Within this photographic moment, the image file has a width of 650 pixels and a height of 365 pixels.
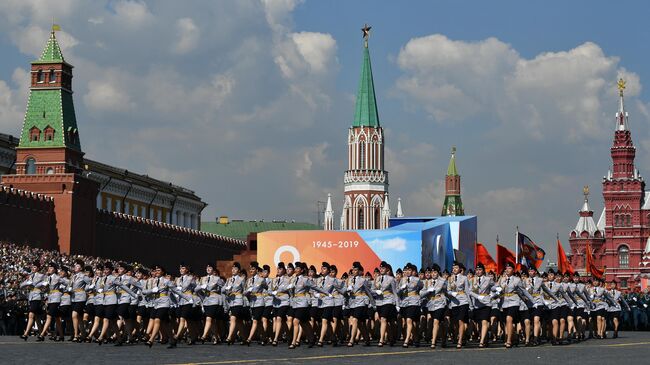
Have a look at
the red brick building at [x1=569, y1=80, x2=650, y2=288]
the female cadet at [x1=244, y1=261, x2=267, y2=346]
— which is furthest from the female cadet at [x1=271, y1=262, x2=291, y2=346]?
the red brick building at [x1=569, y1=80, x2=650, y2=288]

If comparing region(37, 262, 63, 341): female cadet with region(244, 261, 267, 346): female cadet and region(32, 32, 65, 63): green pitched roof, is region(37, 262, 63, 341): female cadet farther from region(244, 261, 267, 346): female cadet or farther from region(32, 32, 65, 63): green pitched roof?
region(32, 32, 65, 63): green pitched roof

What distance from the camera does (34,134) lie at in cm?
7706

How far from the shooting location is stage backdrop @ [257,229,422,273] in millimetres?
44406

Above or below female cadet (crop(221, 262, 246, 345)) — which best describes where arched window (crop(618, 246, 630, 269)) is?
above

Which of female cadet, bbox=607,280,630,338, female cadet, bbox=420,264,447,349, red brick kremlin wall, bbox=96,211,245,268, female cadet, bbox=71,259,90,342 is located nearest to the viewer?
female cadet, bbox=420,264,447,349

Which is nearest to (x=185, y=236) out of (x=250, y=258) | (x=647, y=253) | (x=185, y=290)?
(x=250, y=258)

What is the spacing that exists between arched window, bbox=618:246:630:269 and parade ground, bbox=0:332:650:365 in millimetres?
113289

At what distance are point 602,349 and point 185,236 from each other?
67.1 m

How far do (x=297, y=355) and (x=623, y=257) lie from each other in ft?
391

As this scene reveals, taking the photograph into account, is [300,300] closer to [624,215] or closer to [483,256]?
[483,256]

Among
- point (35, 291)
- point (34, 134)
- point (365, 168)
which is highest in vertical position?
point (365, 168)

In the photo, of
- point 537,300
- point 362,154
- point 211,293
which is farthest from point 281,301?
point 362,154

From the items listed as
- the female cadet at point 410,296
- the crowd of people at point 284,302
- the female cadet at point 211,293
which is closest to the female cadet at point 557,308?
the crowd of people at point 284,302

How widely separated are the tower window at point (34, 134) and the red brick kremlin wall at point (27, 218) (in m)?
7.01
